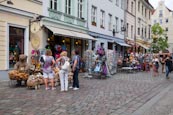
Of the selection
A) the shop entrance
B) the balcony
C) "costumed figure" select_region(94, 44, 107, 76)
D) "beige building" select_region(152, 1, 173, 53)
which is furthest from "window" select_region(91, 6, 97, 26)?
"beige building" select_region(152, 1, 173, 53)

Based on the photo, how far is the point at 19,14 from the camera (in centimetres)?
1742

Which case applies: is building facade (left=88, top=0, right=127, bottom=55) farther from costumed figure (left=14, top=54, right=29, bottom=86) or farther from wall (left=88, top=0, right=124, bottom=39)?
costumed figure (left=14, top=54, right=29, bottom=86)

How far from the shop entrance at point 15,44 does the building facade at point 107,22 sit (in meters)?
10.0

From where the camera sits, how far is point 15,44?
690 inches

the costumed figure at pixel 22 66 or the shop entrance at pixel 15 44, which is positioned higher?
the shop entrance at pixel 15 44

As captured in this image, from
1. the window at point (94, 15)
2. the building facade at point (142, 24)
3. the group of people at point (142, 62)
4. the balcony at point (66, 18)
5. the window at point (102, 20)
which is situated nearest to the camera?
the balcony at point (66, 18)

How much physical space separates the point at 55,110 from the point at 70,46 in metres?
15.6

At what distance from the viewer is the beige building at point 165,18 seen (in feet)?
302

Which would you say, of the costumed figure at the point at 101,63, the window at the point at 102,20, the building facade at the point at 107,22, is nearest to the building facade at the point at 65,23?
the building facade at the point at 107,22

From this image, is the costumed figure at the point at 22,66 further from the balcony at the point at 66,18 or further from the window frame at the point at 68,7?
the window frame at the point at 68,7

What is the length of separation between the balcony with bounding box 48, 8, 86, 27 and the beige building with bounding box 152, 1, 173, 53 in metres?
68.7

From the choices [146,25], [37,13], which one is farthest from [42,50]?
[146,25]

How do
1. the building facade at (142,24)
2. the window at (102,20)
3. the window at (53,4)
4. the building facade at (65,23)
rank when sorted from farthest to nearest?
the building facade at (142,24), the window at (102,20), the window at (53,4), the building facade at (65,23)

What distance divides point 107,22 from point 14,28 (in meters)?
16.1
